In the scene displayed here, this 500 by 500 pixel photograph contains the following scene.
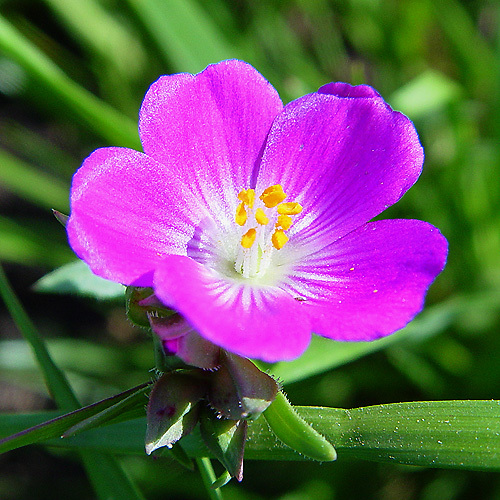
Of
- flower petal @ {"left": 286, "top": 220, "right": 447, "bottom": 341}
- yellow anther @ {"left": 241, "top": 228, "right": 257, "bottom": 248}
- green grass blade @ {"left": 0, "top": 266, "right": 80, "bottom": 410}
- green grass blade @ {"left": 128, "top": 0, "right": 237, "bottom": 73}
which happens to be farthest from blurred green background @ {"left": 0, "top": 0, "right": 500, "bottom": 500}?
green grass blade @ {"left": 0, "top": 266, "right": 80, "bottom": 410}

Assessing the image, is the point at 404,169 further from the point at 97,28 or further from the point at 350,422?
the point at 97,28

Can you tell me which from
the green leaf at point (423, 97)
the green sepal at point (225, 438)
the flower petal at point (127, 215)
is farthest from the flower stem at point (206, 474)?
the green leaf at point (423, 97)

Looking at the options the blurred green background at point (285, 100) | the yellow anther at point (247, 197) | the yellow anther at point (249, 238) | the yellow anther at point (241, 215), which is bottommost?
the blurred green background at point (285, 100)

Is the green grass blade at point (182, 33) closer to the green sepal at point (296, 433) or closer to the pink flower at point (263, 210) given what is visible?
the pink flower at point (263, 210)

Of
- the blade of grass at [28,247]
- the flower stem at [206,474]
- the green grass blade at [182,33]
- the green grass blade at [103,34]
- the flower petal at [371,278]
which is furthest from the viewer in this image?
the green grass blade at [103,34]

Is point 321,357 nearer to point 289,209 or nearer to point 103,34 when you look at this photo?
point 289,209

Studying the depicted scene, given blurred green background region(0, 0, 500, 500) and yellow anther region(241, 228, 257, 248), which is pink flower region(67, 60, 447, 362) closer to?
yellow anther region(241, 228, 257, 248)
